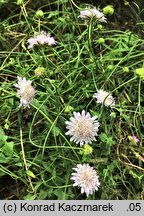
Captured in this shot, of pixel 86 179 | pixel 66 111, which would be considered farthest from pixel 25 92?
pixel 86 179

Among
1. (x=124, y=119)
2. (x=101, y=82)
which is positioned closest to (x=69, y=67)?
(x=101, y=82)

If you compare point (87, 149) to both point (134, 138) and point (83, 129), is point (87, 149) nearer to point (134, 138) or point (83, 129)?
point (83, 129)

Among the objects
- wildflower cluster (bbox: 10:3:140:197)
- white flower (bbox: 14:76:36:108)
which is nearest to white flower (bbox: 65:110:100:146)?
wildflower cluster (bbox: 10:3:140:197)

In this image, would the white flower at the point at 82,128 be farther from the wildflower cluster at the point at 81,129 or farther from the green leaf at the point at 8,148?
the green leaf at the point at 8,148

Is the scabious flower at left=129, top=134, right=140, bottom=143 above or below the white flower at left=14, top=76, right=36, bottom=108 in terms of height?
below

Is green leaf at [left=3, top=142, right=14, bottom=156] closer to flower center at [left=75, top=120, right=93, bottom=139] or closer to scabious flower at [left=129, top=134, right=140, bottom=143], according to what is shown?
flower center at [left=75, top=120, right=93, bottom=139]

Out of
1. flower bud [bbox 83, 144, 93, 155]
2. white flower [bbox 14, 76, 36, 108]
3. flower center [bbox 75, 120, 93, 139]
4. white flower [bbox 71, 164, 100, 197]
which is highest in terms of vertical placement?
white flower [bbox 14, 76, 36, 108]

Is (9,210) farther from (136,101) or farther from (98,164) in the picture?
(136,101)
